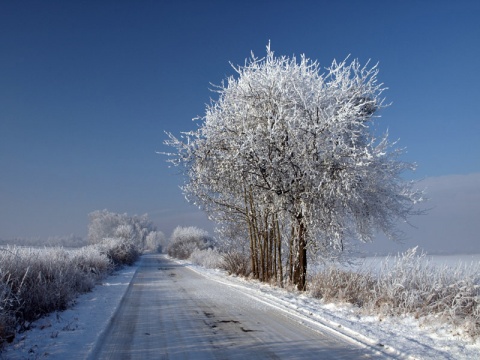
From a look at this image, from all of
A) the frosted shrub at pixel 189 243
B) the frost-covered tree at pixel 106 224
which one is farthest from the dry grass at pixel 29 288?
the frost-covered tree at pixel 106 224

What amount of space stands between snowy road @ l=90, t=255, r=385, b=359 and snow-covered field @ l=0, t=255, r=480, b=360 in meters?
0.31

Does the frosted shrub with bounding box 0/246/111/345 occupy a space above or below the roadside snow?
above

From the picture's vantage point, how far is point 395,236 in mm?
15109

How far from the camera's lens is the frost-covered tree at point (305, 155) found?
1273 centimetres

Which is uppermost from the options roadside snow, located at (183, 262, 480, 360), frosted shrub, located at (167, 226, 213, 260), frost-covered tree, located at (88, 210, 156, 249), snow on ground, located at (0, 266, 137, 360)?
frost-covered tree, located at (88, 210, 156, 249)

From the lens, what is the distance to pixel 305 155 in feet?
42.2

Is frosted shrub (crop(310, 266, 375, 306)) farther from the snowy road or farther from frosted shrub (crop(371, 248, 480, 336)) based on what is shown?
the snowy road

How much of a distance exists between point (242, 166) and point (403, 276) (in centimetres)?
683

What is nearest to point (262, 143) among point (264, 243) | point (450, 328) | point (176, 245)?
point (264, 243)

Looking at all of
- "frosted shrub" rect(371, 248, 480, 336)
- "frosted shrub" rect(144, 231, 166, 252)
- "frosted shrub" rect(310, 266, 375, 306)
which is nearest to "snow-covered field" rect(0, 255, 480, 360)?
"frosted shrub" rect(371, 248, 480, 336)

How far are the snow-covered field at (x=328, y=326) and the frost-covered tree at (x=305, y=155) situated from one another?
4067 millimetres

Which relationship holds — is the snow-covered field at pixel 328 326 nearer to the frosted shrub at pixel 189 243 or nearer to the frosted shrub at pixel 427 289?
the frosted shrub at pixel 427 289

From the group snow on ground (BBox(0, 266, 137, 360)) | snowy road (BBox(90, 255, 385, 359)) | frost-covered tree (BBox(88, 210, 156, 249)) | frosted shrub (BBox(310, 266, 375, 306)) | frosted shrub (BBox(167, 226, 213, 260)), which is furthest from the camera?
frost-covered tree (BBox(88, 210, 156, 249))

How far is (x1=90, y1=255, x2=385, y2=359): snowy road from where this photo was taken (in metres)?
5.61
